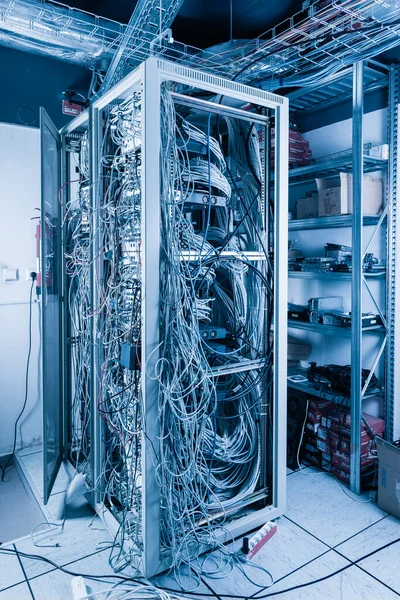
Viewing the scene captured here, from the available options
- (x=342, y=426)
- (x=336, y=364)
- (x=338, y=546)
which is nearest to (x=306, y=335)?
(x=336, y=364)

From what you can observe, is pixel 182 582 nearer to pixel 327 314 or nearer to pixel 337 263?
pixel 327 314

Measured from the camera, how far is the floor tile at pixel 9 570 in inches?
74.6

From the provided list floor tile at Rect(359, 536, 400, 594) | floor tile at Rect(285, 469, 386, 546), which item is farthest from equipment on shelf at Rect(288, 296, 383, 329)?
floor tile at Rect(359, 536, 400, 594)

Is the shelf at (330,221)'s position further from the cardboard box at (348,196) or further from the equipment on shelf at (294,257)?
the equipment on shelf at (294,257)

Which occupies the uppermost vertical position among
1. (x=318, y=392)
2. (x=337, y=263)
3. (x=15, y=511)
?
(x=337, y=263)

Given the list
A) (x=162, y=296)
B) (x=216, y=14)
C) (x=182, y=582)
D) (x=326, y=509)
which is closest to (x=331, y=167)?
(x=216, y=14)

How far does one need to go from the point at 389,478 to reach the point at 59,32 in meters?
3.04

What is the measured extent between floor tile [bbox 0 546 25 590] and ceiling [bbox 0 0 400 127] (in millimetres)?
2658

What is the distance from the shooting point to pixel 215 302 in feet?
8.46

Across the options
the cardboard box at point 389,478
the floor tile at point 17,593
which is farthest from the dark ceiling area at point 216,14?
the floor tile at point 17,593

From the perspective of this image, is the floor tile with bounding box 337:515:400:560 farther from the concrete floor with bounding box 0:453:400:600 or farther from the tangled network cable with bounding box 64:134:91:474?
the tangled network cable with bounding box 64:134:91:474

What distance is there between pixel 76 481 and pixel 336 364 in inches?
77.5

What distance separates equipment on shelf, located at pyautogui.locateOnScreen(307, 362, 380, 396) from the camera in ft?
9.18

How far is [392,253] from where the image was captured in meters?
2.71
